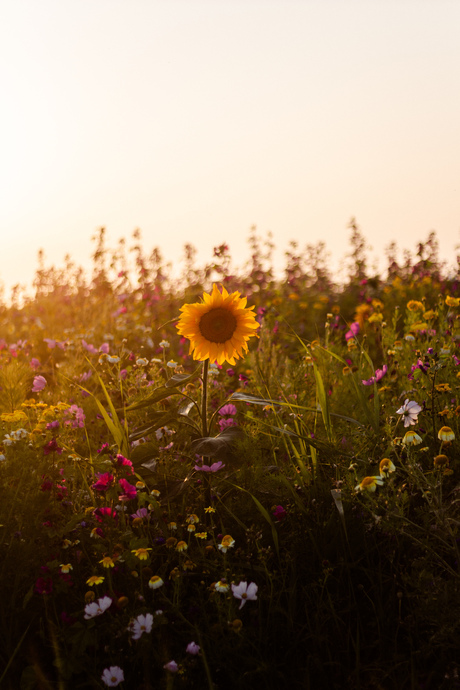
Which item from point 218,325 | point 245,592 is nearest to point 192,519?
point 245,592

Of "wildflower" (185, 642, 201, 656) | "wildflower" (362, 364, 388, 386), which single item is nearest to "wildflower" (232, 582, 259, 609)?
"wildflower" (185, 642, 201, 656)

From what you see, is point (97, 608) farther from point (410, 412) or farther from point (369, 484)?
point (410, 412)

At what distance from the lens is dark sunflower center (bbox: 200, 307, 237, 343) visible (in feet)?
9.04

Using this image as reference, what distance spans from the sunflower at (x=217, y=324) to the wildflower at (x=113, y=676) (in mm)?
1357

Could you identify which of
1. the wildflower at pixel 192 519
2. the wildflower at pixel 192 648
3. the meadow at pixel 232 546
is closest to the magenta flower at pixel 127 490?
the meadow at pixel 232 546

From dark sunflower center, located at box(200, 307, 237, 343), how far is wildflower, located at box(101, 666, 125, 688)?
1.44 meters

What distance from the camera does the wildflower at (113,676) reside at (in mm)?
1785

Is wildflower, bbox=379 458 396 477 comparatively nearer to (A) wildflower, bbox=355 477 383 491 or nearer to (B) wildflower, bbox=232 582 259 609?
(A) wildflower, bbox=355 477 383 491

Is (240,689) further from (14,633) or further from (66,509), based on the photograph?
(66,509)

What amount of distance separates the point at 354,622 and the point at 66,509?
1296 mm

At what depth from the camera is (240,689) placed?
6.03ft

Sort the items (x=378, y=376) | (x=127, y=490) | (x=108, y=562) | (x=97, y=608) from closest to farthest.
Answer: (x=97, y=608)
(x=108, y=562)
(x=127, y=490)
(x=378, y=376)

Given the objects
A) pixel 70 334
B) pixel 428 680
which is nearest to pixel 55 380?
pixel 70 334

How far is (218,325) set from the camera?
2.75 m
